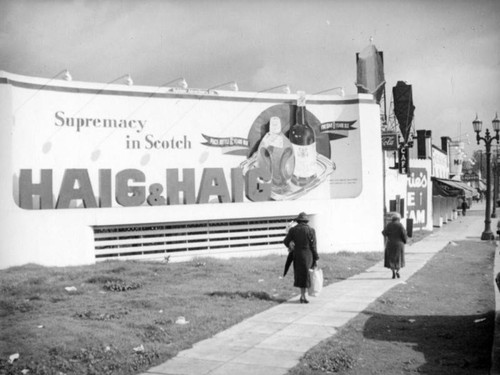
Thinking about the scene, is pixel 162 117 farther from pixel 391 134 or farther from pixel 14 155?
pixel 391 134

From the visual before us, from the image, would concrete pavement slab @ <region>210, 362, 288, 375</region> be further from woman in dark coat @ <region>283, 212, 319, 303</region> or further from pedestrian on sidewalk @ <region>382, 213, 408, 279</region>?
pedestrian on sidewalk @ <region>382, 213, 408, 279</region>

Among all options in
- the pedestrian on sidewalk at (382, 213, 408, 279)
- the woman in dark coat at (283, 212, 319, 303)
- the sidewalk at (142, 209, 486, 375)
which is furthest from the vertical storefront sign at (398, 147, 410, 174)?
the woman in dark coat at (283, 212, 319, 303)

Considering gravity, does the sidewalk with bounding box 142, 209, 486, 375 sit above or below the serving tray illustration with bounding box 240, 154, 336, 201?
below

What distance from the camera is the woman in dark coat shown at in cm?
1134

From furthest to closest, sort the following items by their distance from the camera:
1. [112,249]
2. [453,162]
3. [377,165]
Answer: [453,162] → [377,165] → [112,249]

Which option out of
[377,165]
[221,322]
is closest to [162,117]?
[377,165]

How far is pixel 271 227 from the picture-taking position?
1880 centimetres

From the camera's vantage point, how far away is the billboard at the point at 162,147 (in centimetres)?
1539

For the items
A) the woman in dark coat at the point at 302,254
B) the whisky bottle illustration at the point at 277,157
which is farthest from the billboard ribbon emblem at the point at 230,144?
the woman in dark coat at the point at 302,254

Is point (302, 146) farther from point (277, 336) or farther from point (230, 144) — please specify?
point (277, 336)

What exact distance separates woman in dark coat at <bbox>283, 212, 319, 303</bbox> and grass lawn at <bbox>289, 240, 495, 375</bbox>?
1430mm

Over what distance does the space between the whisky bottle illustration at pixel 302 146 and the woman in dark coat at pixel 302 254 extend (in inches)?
318

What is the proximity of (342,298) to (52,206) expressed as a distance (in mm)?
8297

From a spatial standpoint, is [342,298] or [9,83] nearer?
[342,298]
